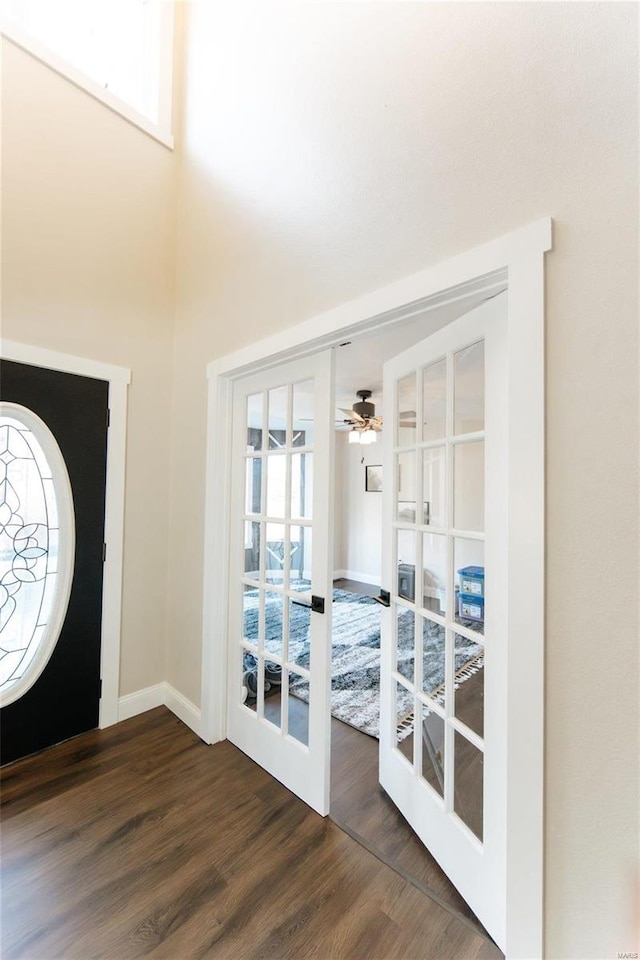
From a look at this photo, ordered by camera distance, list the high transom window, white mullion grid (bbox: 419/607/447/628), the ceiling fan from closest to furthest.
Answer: white mullion grid (bbox: 419/607/447/628) → the high transom window → the ceiling fan

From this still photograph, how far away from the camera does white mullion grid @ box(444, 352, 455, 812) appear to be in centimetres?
142

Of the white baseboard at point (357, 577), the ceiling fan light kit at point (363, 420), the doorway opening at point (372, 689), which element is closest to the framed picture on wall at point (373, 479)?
the doorway opening at point (372, 689)

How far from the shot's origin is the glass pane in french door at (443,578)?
1.36 meters

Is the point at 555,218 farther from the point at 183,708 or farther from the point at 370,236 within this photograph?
the point at 183,708

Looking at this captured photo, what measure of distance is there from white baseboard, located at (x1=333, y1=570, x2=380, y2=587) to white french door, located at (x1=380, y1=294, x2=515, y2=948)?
14.4 feet

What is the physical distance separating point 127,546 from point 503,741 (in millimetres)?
2183

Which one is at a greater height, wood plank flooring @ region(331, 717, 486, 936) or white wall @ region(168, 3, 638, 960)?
white wall @ region(168, 3, 638, 960)

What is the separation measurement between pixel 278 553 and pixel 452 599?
2.96 ft

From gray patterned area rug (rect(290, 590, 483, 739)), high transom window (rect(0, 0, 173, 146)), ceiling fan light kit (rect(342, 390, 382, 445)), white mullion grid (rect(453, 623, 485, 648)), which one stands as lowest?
gray patterned area rug (rect(290, 590, 483, 739))

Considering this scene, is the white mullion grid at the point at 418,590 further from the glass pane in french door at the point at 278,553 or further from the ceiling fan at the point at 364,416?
the ceiling fan at the point at 364,416

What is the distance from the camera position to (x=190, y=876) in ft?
4.78

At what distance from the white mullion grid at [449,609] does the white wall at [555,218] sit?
38 centimetres

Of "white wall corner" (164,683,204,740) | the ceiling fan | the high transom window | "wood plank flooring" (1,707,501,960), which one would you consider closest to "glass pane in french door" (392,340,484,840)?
"wood plank flooring" (1,707,501,960)

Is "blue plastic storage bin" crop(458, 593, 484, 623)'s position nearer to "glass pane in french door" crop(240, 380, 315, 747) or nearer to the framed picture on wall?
"glass pane in french door" crop(240, 380, 315, 747)
